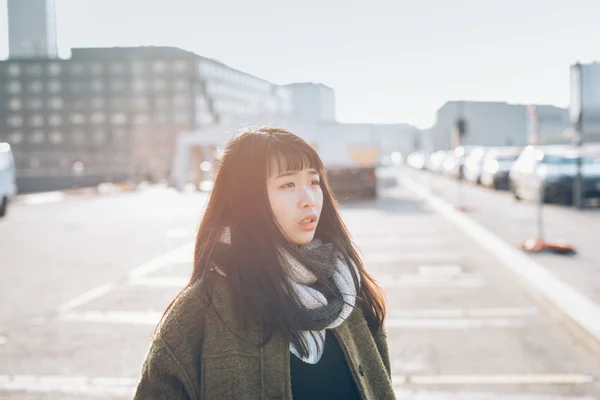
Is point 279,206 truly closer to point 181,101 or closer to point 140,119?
point 181,101

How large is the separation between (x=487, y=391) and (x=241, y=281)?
3936 millimetres

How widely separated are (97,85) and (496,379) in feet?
393

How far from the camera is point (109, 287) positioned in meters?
9.92

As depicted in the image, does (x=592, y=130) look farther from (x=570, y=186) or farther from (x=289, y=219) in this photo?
(x=289, y=219)

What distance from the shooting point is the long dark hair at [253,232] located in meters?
1.94

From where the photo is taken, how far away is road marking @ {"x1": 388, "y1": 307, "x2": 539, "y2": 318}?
26.4ft

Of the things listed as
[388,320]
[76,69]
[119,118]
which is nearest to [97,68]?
[76,69]

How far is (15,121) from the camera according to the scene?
12375 centimetres

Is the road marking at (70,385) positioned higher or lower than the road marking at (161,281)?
higher

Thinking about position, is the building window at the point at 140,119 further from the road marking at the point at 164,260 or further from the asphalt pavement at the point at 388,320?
the road marking at the point at 164,260

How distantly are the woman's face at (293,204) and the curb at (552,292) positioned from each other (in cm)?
504

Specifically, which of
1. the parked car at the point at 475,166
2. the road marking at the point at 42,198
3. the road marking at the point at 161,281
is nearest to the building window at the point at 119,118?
the road marking at the point at 42,198

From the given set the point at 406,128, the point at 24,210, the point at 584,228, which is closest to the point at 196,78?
the point at 406,128

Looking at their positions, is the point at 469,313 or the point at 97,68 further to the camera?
the point at 97,68
